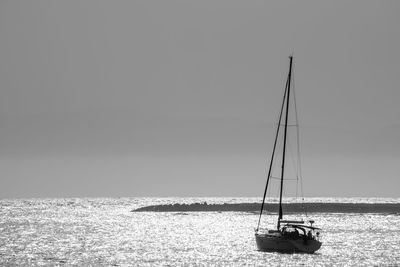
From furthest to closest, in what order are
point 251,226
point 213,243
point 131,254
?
point 251,226 < point 213,243 < point 131,254

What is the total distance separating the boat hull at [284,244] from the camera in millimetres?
101812

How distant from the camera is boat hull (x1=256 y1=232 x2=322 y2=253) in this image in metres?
102

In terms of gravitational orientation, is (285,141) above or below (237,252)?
above

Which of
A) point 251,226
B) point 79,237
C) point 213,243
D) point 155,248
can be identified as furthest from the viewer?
point 251,226

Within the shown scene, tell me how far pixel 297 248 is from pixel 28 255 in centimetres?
2815

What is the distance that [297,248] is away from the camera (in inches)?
4043

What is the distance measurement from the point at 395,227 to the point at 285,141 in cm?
7665

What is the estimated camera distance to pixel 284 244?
102 meters

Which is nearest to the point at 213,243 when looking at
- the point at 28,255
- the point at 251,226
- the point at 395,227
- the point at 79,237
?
the point at 79,237

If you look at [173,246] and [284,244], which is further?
[173,246]

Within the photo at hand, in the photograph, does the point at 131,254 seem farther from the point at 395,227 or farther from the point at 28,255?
the point at 395,227

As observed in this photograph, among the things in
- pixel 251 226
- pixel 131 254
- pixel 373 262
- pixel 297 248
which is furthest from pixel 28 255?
pixel 251 226

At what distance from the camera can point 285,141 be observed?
104 m

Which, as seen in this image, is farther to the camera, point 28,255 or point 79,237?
point 79,237
